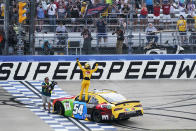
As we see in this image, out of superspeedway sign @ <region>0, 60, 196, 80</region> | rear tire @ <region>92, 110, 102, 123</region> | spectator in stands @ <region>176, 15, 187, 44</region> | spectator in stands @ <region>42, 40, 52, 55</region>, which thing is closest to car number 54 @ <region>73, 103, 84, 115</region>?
rear tire @ <region>92, 110, 102, 123</region>

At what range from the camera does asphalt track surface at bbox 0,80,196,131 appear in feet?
61.0

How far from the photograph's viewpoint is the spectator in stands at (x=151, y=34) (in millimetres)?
28516

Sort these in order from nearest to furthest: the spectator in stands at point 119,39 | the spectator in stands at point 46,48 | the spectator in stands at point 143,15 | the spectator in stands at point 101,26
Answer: the spectator in stands at point 46,48 < the spectator in stands at point 119,39 < the spectator in stands at point 101,26 < the spectator in stands at point 143,15

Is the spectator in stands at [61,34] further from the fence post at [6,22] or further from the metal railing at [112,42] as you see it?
the fence post at [6,22]

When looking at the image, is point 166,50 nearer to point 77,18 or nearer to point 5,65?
point 77,18

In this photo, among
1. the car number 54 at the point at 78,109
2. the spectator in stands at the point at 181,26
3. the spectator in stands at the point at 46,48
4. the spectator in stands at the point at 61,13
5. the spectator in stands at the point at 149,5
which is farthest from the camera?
the spectator in stands at the point at 149,5

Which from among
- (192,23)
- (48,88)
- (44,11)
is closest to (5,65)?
(44,11)

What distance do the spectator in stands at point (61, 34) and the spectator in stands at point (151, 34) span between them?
430 centimetres

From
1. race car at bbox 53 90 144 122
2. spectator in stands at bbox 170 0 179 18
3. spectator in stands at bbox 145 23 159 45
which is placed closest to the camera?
race car at bbox 53 90 144 122

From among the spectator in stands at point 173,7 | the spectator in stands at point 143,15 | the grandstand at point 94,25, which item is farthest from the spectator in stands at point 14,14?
the spectator in stands at point 173,7

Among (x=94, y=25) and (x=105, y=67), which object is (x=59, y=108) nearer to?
(x=105, y=67)

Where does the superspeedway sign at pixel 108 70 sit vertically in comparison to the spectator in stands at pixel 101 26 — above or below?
below

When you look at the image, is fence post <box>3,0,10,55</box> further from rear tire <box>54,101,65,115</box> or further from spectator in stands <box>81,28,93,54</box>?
rear tire <box>54,101,65,115</box>

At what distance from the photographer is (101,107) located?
18.6 metres
